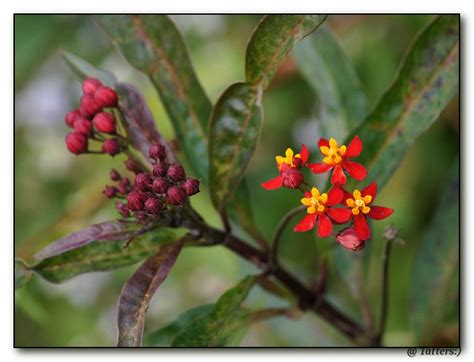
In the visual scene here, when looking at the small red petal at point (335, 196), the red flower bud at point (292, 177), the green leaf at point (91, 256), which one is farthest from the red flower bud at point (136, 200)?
the small red petal at point (335, 196)

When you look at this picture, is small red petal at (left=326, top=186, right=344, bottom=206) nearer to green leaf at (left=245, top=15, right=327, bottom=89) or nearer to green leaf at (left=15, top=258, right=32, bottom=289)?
green leaf at (left=245, top=15, right=327, bottom=89)

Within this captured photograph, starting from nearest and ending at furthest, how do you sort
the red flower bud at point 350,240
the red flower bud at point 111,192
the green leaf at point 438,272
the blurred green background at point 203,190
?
the red flower bud at point 350,240, the red flower bud at point 111,192, the green leaf at point 438,272, the blurred green background at point 203,190

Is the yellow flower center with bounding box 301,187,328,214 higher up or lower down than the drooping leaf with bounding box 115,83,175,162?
lower down

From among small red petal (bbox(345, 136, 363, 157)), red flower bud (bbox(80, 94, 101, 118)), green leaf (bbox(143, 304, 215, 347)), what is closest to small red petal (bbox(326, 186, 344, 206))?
small red petal (bbox(345, 136, 363, 157))

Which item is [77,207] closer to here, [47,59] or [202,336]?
[47,59]

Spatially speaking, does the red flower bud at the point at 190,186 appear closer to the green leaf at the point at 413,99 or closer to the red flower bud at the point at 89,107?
the red flower bud at the point at 89,107
